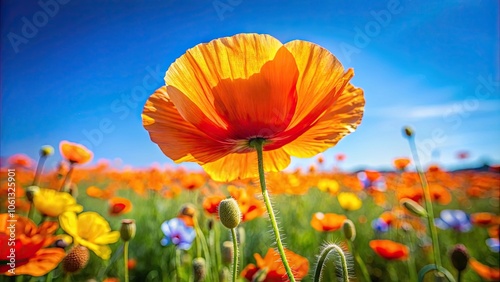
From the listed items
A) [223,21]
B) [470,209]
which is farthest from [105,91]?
[470,209]

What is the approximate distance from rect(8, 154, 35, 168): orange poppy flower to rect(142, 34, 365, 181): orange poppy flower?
797 mm

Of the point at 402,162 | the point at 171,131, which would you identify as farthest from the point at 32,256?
the point at 402,162

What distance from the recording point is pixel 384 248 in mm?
752

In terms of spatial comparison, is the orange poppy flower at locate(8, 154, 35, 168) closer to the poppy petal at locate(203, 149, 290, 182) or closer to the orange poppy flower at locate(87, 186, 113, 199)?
the orange poppy flower at locate(87, 186, 113, 199)

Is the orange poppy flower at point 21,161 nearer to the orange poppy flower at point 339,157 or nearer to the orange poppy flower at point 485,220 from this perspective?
the orange poppy flower at point 339,157

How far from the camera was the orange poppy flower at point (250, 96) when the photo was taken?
33cm

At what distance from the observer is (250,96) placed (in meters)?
0.33

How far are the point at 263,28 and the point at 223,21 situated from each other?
102 millimetres

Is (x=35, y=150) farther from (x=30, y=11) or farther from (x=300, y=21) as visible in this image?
(x=300, y=21)

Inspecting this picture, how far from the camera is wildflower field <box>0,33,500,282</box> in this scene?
338 mm

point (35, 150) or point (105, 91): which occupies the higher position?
point (105, 91)

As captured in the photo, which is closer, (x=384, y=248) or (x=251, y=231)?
(x=384, y=248)

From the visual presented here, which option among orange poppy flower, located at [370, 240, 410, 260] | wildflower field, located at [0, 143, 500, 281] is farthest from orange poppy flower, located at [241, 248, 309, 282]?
orange poppy flower, located at [370, 240, 410, 260]

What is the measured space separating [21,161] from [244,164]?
82 cm
